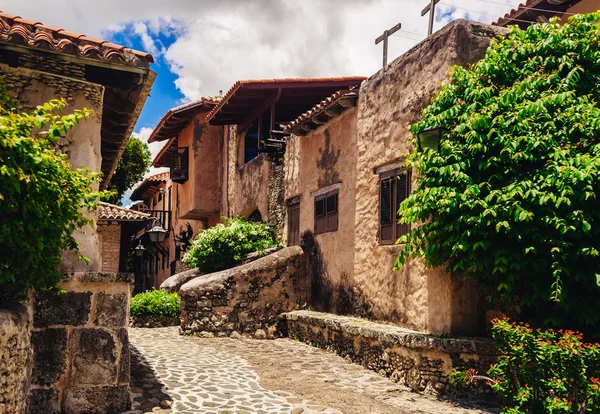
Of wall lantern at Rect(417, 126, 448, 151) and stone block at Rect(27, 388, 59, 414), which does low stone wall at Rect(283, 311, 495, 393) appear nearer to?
wall lantern at Rect(417, 126, 448, 151)

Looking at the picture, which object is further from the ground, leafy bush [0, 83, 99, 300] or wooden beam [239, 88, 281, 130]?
wooden beam [239, 88, 281, 130]

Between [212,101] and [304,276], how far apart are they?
8.72 meters

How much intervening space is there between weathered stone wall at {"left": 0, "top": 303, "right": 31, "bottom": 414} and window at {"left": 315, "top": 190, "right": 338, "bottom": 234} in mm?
7853

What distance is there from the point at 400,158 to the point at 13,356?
6.77m

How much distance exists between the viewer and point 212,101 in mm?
19438

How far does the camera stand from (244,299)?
42.0ft

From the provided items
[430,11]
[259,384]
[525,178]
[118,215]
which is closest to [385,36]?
[430,11]

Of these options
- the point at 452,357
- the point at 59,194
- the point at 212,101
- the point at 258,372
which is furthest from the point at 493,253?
the point at 212,101

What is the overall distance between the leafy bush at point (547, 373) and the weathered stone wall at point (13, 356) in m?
4.49

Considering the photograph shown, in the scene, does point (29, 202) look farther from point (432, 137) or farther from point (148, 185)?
point (148, 185)

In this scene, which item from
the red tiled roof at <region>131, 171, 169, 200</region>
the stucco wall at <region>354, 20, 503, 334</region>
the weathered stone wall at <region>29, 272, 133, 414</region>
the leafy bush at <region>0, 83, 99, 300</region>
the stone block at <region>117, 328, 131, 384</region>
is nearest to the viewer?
the leafy bush at <region>0, 83, 99, 300</region>

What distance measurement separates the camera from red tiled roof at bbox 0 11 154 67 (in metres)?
6.16

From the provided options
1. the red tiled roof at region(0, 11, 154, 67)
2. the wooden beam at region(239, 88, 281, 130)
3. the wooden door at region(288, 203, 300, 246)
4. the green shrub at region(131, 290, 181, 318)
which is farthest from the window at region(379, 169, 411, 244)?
the green shrub at region(131, 290, 181, 318)

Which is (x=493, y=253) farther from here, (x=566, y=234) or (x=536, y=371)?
(x=536, y=371)
